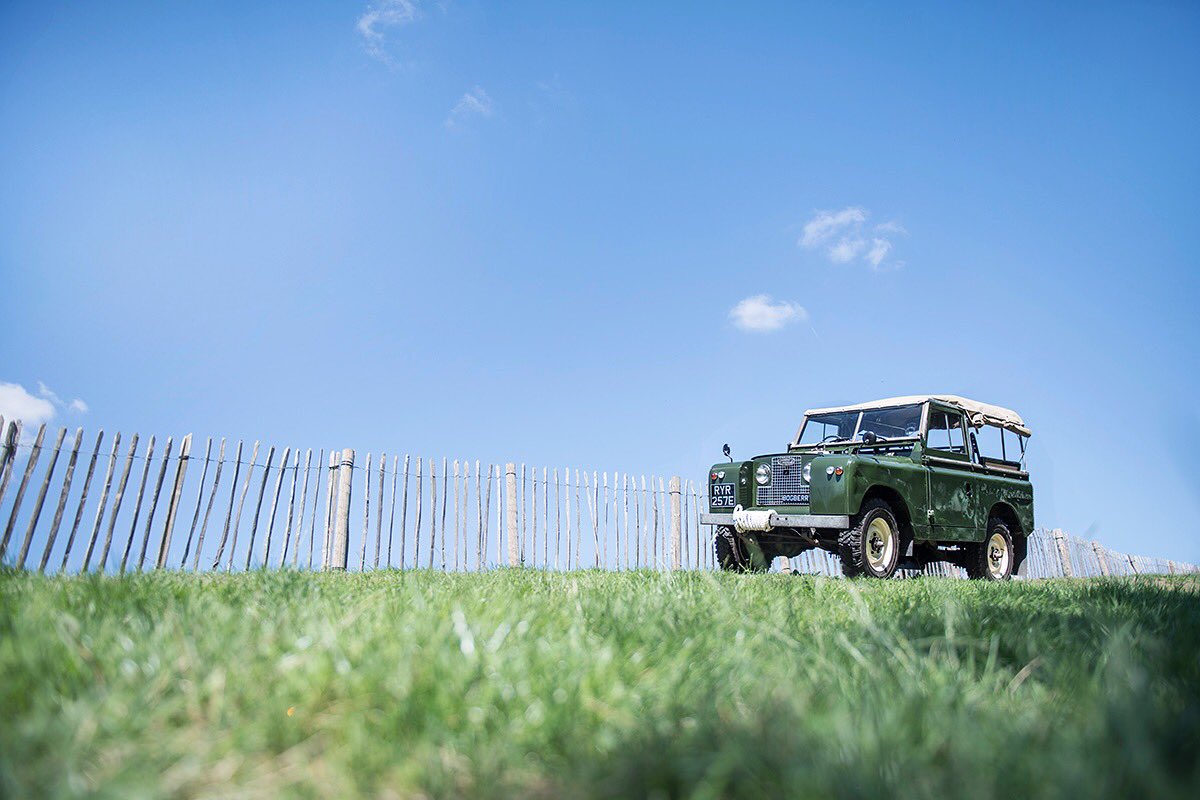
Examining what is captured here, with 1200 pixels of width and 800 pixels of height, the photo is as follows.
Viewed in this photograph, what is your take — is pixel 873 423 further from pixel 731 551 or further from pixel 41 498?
pixel 41 498

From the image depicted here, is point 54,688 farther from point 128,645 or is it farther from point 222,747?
point 222,747

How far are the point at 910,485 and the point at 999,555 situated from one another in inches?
137

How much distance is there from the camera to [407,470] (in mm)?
11453

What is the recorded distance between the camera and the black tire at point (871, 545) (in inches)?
359

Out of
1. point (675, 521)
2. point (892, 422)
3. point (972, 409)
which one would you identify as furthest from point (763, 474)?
point (675, 521)

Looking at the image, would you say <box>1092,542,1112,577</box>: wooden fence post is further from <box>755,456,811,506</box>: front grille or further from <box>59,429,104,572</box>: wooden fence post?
<box>59,429,104,572</box>: wooden fence post

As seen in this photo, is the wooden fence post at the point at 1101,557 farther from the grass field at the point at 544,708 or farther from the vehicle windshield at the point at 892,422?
the grass field at the point at 544,708

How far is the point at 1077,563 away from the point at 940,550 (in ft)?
54.3

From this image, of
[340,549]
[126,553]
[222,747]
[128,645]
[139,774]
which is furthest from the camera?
[340,549]

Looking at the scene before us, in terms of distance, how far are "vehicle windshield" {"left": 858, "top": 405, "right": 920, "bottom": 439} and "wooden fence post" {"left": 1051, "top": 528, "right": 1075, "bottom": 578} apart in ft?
53.5

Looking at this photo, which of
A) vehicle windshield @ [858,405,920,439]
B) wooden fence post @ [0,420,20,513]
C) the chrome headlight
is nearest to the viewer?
wooden fence post @ [0,420,20,513]

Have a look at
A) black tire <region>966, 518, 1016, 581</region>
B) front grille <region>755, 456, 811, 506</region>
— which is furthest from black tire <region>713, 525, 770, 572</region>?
black tire <region>966, 518, 1016, 581</region>

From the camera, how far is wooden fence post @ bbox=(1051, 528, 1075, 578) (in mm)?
23500

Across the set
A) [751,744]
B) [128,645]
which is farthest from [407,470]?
[751,744]
